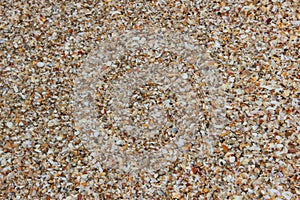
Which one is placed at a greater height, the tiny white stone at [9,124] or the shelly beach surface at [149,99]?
the shelly beach surface at [149,99]

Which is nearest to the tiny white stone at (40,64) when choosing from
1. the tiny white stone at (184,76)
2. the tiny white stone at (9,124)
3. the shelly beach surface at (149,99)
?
the shelly beach surface at (149,99)

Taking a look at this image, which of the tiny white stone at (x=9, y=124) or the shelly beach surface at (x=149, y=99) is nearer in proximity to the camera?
the shelly beach surface at (x=149, y=99)

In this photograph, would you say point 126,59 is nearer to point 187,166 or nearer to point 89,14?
point 89,14

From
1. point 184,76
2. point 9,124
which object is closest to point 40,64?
point 9,124

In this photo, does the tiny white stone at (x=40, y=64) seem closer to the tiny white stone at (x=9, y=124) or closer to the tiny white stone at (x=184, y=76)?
the tiny white stone at (x=9, y=124)

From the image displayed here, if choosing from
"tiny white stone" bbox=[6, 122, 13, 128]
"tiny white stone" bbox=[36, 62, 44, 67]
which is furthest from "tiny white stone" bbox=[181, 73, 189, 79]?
"tiny white stone" bbox=[6, 122, 13, 128]

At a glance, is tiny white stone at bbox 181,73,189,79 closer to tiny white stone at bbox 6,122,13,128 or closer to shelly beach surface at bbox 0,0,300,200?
shelly beach surface at bbox 0,0,300,200

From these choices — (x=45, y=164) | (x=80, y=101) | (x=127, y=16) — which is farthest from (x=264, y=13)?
(x=45, y=164)

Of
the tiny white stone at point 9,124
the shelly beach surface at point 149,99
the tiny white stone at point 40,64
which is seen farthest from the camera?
the tiny white stone at point 40,64
